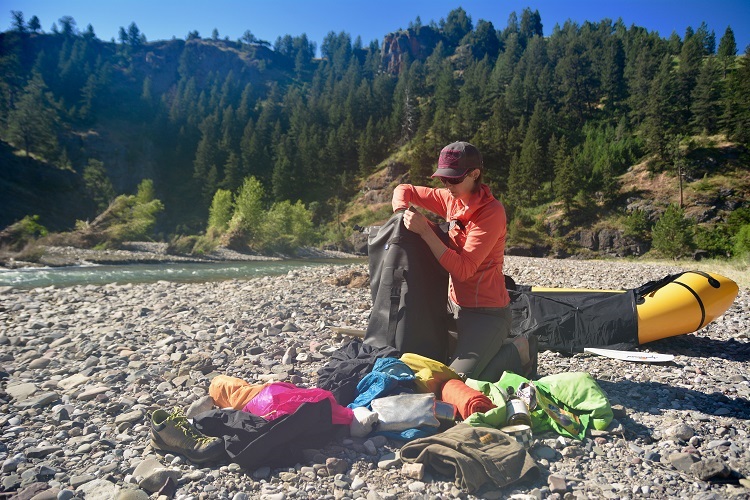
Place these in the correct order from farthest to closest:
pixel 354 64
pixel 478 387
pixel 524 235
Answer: pixel 354 64 → pixel 524 235 → pixel 478 387

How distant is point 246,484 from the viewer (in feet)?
8.45

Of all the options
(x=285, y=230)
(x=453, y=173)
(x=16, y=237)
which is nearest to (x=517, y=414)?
(x=453, y=173)

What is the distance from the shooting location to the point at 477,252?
372 cm

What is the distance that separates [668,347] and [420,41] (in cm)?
19810

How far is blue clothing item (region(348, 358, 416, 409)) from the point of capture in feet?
10.7

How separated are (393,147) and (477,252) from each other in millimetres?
76289

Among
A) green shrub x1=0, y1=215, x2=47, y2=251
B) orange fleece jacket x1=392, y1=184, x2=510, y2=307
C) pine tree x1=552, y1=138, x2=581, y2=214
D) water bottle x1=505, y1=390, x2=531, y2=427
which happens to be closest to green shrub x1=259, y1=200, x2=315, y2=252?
green shrub x1=0, y1=215, x2=47, y2=251

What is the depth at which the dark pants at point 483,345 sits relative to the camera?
3773 mm

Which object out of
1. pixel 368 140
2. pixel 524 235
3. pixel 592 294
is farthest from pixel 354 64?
pixel 592 294

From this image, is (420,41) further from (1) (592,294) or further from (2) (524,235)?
(1) (592,294)

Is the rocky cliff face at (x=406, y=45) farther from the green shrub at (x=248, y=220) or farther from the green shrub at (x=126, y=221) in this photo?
the green shrub at (x=126, y=221)

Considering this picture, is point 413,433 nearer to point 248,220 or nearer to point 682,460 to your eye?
point 682,460

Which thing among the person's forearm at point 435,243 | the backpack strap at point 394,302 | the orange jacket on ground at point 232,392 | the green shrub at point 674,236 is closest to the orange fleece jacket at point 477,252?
→ the person's forearm at point 435,243

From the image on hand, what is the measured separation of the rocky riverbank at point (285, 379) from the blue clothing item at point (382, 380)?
0.33m
